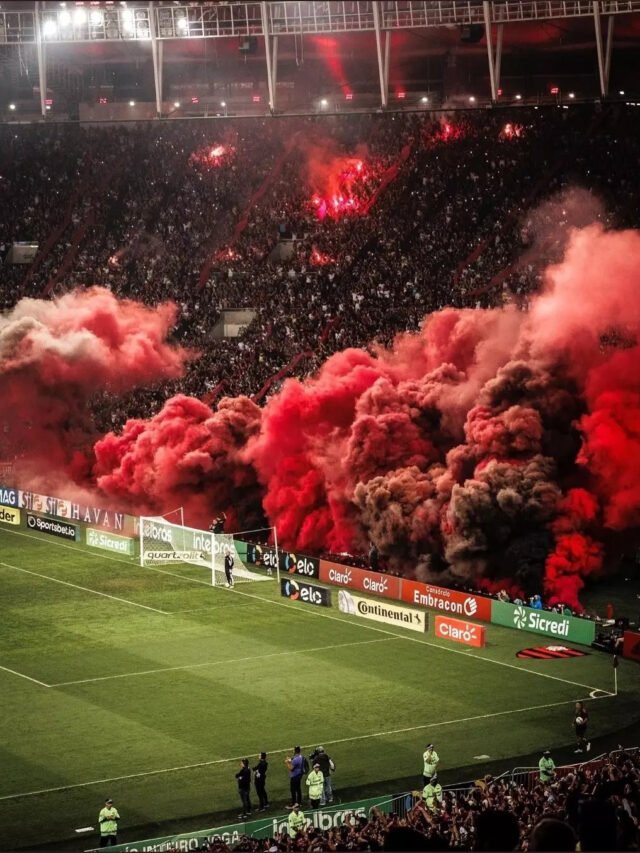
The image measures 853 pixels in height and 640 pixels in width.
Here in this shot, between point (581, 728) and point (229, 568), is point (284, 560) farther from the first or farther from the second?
point (581, 728)

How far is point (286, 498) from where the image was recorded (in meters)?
50.9

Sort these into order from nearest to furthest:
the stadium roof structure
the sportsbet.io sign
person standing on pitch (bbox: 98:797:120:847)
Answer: person standing on pitch (bbox: 98:797:120:847) < the sportsbet.io sign < the stadium roof structure

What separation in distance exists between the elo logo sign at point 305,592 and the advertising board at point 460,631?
495cm

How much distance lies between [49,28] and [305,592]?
2468 centimetres

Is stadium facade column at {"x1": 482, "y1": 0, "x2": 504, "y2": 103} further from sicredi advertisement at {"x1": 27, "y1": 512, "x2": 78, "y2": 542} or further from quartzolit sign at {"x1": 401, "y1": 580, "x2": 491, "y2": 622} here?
sicredi advertisement at {"x1": 27, "y1": 512, "x2": 78, "y2": 542}

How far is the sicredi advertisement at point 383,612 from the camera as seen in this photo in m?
39.6

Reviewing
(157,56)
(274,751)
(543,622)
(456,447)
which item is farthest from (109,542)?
(274,751)

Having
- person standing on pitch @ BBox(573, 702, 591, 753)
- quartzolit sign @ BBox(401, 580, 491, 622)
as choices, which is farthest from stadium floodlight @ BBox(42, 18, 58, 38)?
person standing on pitch @ BBox(573, 702, 591, 753)

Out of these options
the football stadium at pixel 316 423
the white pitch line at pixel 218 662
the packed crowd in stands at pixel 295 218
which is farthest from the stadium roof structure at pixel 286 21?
the white pitch line at pixel 218 662

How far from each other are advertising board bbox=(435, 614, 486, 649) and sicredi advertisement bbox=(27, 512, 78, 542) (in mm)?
19663

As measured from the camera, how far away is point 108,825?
23.7 metres

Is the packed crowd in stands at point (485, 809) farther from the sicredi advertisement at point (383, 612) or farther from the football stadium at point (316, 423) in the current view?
the sicredi advertisement at point (383, 612)

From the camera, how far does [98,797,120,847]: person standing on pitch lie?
77.4 feet

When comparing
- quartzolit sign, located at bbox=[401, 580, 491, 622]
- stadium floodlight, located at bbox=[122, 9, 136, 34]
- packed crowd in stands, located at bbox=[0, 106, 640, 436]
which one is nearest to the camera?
quartzolit sign, located at bbox=[401, 580, 491, 622]
